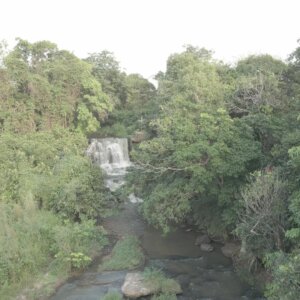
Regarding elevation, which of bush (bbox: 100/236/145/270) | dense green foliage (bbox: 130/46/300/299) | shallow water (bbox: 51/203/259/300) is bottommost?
shallow water (bbox: 51/203/259/300)

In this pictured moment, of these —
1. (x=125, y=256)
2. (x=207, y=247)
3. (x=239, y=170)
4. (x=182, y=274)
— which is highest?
(x=239, y=170)

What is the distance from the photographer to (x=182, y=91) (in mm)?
21531

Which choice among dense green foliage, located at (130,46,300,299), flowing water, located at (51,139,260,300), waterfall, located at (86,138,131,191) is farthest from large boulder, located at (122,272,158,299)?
waterfall, located at (86,138,131,191)

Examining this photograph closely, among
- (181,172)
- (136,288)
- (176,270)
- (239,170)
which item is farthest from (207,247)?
(136,288)

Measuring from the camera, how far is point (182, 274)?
46.1ft

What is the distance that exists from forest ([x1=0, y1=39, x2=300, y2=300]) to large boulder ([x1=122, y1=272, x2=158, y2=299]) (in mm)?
2410

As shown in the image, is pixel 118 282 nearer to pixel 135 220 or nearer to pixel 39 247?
pixel 39 247

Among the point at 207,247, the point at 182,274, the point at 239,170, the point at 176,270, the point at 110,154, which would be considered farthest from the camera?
the point at 110,154

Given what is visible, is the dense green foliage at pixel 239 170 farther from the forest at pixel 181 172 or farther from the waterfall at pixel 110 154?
the waterfall at pixel 110 154

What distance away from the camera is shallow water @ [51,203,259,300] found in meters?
12.6

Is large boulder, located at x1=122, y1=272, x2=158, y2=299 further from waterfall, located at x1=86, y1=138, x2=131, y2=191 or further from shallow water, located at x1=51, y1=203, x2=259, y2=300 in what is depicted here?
waterfall, located at x1=86, y1=138, x2=131, y2=191

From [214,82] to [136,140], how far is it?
36.0 ft

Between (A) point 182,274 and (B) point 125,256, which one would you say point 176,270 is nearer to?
(A) point 182,274

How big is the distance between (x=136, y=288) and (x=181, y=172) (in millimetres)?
5290
